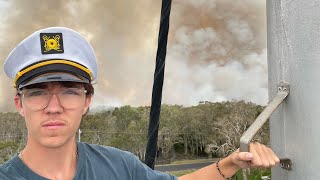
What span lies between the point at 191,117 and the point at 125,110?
133 inches

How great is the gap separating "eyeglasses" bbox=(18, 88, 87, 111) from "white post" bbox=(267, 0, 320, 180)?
36 cm

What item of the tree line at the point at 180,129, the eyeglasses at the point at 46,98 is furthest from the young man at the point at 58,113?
the tree line at the point at 180,129

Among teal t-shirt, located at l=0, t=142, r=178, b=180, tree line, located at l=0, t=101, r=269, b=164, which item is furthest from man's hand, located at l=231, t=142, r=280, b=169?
tree line, located at l=0, t=101, r=269, b=164

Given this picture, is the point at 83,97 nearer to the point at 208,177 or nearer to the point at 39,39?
the point at 39,39

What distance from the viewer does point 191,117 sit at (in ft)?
72.4

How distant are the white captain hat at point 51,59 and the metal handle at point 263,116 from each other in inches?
13.2

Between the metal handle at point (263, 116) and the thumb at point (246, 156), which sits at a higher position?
the metal handle at point (263, 116)

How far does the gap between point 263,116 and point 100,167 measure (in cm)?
39

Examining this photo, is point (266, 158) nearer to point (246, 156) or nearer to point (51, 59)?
point (246, 156)

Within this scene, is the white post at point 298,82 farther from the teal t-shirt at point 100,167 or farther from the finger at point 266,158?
the teal t-shirt at point 100,167

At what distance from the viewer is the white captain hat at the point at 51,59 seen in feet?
2.81

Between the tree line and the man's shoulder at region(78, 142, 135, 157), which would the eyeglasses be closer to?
the man's shoulder at region(78, 142, 135, 157)

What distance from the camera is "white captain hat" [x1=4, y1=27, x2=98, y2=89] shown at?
855mm

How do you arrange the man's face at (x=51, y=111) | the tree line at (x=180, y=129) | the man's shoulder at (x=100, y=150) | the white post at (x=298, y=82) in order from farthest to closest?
the tree line at (x=180, y=129) < the man's shoulder at (x=100, y=150) < the man's face at (x=51, y=111) < the white post at (x=298, y=82)
